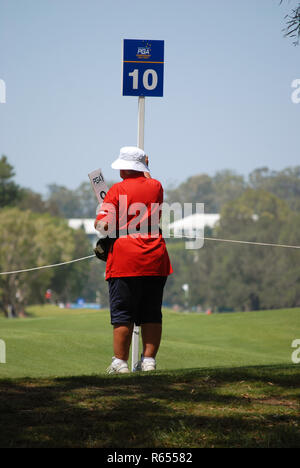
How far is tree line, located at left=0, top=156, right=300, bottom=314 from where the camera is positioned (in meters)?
72.3

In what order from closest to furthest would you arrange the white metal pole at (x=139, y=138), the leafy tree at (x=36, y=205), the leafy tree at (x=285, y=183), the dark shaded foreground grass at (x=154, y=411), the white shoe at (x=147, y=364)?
the dark shaded foreground grass at (x=154, y=411)
the white shoe at (x=147, y=364)
the white metal pole at (x=139, y=138)
the leafy tree at (x=36, y=205)
the leafy tree at (x=285, y=183)

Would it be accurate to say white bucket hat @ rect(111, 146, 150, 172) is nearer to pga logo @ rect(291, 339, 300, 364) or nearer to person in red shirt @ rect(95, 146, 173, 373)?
person in red shirt @ rect(95, 146, 173, 373)

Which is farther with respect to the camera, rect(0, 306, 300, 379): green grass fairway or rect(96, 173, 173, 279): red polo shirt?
rect(0, 306, 300, 379): green grass fairway

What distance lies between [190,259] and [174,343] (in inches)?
4054

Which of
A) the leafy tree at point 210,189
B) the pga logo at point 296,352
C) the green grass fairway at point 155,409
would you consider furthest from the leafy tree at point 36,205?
the green grass fairway at point 155,409

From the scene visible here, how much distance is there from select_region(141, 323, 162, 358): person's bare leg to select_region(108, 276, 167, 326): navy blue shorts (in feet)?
0.18

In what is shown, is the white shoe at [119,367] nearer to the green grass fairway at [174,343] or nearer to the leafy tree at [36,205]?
the green grass fairway at [174,343]

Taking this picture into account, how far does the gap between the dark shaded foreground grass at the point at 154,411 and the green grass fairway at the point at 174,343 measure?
2973 mm

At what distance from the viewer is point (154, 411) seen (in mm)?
4297

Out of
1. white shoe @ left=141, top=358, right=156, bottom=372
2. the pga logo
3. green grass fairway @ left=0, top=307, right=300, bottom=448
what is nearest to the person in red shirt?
white shoe @ left=141, top=358, right=156, bottom=372

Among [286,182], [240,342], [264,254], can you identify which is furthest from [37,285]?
[286,182]

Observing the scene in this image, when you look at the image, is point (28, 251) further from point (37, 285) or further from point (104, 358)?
point (104, 358)

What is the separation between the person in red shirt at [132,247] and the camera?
19.4 ft

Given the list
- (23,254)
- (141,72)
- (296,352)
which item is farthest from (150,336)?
(23,254)
